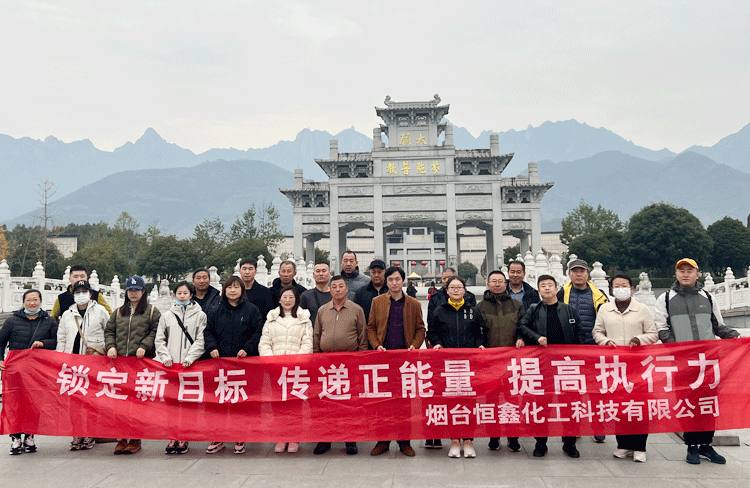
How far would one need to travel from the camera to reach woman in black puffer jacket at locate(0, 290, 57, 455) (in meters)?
4.81

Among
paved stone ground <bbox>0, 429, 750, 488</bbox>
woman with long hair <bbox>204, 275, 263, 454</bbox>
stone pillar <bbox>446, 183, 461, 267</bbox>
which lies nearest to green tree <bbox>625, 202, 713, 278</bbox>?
stone pillar <bbox>446, 183, 461, 267</bbox>

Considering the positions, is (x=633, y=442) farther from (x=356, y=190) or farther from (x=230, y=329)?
(x=356, y=190)

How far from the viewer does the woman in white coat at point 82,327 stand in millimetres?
4879

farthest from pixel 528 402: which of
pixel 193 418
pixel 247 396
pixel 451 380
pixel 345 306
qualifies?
pixel 193 418

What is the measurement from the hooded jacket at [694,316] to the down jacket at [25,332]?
218 inches

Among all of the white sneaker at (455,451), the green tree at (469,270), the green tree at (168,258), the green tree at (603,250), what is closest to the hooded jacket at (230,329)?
the white sneaker at (455,451)

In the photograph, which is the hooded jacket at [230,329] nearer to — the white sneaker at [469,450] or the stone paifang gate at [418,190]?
the white sneaker at [469,450]

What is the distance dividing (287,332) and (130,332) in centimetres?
142

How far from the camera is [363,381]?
4.59 m

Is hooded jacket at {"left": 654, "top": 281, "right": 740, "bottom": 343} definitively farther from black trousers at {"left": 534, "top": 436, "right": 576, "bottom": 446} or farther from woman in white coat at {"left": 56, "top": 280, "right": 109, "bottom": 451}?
woman in white coat at {"left": 56, "top": 280, "right": 109, "bottom": 451}

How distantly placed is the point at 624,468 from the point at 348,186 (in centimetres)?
2759

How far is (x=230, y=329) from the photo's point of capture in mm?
4711

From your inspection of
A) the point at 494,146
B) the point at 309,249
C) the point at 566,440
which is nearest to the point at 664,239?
the point at 494,146

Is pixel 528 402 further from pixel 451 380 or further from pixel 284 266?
pixel 284 266
